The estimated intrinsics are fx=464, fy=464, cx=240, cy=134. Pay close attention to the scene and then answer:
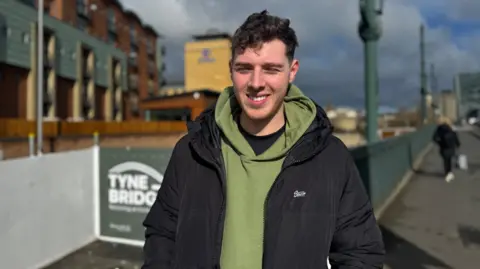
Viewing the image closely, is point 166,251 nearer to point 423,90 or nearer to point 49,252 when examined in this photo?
point 49,252

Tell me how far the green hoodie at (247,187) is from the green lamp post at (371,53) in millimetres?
6695

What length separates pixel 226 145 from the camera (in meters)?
1.92

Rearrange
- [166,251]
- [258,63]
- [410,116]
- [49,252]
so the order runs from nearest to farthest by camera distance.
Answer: [258,63] → [166,251] → [49,252] → [410,116]

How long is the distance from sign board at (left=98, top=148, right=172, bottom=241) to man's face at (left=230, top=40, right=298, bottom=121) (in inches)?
201

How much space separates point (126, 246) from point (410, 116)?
64.6 m

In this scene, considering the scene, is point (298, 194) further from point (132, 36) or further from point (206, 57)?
point (206, 57)

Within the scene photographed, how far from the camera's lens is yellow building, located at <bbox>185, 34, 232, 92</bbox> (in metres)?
76.4

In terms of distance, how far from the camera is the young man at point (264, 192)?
1754 millimetres

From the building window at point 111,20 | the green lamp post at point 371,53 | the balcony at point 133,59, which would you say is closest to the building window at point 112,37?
the building window at point 111,20

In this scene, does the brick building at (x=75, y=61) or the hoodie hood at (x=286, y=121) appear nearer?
the hoodie hood at (x=286, y=121)

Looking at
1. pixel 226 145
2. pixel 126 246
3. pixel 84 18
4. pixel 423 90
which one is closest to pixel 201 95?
pixel 84 18

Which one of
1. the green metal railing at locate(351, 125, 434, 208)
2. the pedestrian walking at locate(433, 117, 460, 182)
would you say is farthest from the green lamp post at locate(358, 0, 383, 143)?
the pedestrian walking at locate(433, 117, 460, 182)

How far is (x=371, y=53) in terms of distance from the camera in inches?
331

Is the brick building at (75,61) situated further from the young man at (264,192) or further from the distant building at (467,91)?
the distant building at (467,91)
